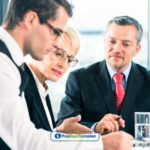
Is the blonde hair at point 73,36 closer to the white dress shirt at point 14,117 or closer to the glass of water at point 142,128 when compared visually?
the white dress shirt at point 14,117

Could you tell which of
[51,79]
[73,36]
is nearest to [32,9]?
[73,36]

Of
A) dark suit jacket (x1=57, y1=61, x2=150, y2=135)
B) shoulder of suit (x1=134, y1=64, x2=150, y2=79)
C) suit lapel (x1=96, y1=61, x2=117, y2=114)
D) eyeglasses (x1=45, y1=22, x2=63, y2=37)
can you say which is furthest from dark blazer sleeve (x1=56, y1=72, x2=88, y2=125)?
shoulder of suit (x1=134, y1=64, x2=150, y2=79)

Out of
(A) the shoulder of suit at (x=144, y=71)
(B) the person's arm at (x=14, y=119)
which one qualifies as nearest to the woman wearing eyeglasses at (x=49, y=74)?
(B) the person's arm at (x=14, y=119)

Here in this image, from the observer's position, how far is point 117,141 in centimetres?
181

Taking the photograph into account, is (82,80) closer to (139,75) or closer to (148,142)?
(139,75)

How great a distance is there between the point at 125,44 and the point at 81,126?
0.47m

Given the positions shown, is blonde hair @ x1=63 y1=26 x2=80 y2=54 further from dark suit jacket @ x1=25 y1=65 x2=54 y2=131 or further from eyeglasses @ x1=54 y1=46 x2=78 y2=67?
dark suit jacket @ x1=25 y1=65 x2=54 y2=131

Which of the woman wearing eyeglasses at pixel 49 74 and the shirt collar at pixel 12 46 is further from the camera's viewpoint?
the woman wearing eyeglasses at pixel 49 74

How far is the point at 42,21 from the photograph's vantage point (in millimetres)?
1841

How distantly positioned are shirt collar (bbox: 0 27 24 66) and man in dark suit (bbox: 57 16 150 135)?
0.99 feet

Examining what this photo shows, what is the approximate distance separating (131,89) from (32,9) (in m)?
0.65

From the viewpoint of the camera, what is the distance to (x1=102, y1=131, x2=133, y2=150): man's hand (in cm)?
180

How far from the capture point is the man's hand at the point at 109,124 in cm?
189

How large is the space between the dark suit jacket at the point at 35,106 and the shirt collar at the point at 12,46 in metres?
0.08
